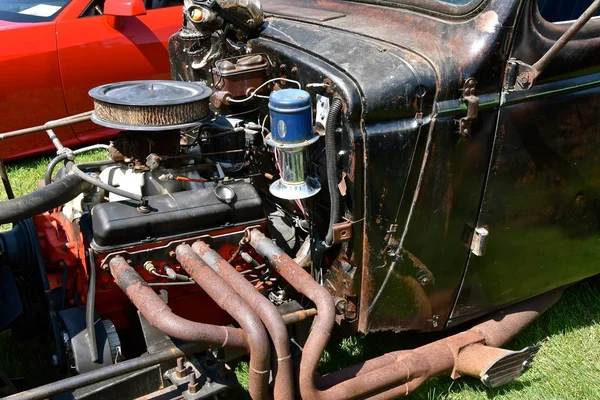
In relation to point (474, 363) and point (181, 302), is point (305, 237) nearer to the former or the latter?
point (181, 302)

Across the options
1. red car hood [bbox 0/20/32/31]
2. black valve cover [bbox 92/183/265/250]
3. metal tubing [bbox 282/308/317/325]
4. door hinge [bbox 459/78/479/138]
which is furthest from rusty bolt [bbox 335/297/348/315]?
red car hood [bbox 0/20/32/31]

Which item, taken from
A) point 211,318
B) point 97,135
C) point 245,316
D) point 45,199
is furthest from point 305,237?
point 97,135

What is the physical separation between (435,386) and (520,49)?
4.97ft

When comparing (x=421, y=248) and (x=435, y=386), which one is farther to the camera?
(x=435, y=386)

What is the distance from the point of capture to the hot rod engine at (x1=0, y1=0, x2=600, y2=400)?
2.26m

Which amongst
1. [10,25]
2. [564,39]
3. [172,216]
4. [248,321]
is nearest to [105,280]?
[172,216]

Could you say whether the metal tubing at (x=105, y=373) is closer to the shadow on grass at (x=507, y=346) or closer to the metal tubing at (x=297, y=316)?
the metal tubing at (x=297, y=316)

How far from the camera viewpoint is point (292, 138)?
7.61ft

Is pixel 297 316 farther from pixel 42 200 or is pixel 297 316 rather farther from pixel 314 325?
pixel 42 200

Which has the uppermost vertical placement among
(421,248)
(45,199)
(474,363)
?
(45,199)

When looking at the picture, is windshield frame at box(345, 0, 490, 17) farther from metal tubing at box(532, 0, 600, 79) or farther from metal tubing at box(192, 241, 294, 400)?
metal tubing at box(192, 241, 294, 400)

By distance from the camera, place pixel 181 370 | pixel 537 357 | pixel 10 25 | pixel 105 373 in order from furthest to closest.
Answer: pixel 10 25, pixel 537 357, pixel 181 370, pixel 105 373

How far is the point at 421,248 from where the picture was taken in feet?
8.26

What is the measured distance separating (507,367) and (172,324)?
4.81 feet
